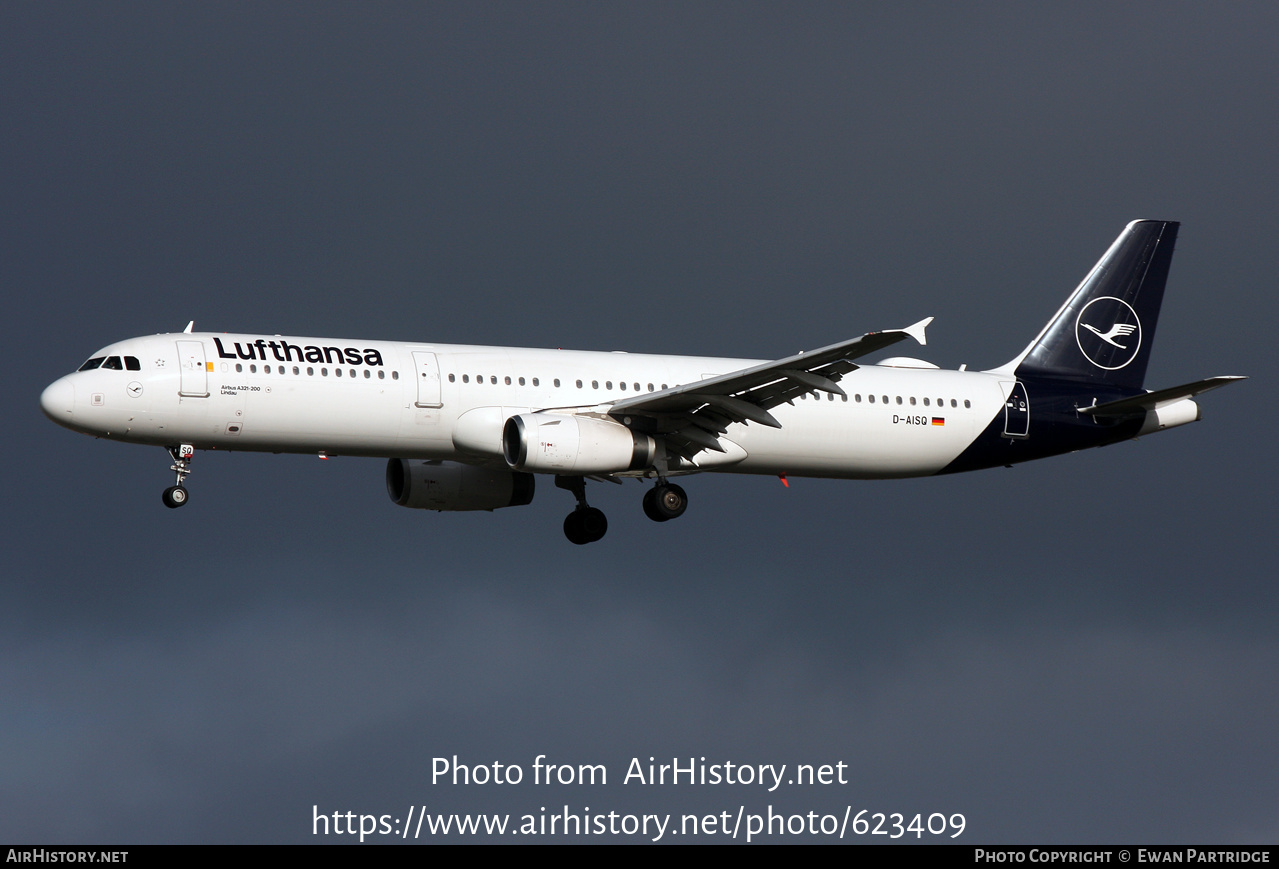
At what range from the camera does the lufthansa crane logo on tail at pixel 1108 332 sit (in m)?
55.2

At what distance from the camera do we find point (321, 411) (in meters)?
45.8

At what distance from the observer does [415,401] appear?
46594mm

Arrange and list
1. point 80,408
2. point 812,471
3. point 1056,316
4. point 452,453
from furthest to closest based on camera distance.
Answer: point 1056,316, point 812,471, point 452,453, point 80,408

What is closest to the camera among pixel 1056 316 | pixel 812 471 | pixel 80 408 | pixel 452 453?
pixel 80 408

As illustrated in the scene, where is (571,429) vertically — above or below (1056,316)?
below

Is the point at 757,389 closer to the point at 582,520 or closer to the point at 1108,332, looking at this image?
the point at 582,520

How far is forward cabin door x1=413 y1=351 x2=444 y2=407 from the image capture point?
153ft

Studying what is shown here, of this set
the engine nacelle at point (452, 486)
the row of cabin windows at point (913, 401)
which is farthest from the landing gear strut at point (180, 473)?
the row of cabin windows at point (913, 401)

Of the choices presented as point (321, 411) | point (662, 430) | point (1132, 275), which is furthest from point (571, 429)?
point (1132, 275)

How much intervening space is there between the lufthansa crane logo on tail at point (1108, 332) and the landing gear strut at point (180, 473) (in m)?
25.6

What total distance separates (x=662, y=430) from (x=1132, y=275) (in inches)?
665

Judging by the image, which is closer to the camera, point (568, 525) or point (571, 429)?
point (571, 429)

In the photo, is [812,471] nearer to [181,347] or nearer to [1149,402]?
[1149,402]

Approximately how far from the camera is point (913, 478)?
52.8 metres
